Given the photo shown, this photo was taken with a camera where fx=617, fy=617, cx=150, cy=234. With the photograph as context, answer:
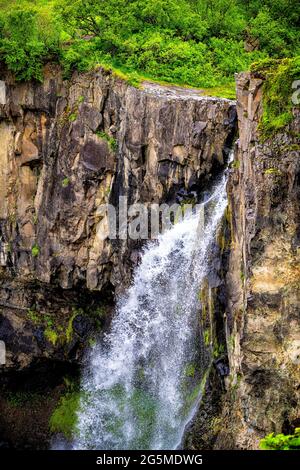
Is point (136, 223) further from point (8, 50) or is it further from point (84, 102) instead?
point (8, 50)

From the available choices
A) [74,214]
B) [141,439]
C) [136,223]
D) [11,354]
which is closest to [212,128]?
[136,223]

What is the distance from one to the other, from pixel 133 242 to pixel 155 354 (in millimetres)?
4012

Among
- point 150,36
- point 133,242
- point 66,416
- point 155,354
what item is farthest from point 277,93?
point 66,416

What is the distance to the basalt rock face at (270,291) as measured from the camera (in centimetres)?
1450

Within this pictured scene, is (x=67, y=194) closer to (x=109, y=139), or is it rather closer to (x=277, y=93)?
(x=109, y=139)

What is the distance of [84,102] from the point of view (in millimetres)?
22766

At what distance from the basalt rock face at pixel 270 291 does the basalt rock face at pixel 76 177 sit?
Result: 15.8 feet

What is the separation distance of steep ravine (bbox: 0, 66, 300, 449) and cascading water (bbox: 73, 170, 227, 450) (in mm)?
870

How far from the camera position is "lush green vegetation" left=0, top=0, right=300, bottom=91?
23.3 metres

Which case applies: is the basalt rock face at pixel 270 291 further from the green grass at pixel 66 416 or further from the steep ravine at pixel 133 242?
the green grass at pixel 66 416

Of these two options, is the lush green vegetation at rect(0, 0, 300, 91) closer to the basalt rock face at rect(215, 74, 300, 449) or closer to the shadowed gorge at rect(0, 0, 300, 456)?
the shadowed gorge at rect(0, 0, 300, 456)

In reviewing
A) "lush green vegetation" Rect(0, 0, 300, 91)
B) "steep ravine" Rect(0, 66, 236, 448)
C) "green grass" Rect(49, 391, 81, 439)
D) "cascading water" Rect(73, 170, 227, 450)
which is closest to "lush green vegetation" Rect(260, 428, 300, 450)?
"cascading water" Rect(73, 170, 227, 450)

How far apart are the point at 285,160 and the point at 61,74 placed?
12.0 meters

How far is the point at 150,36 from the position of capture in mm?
24828
